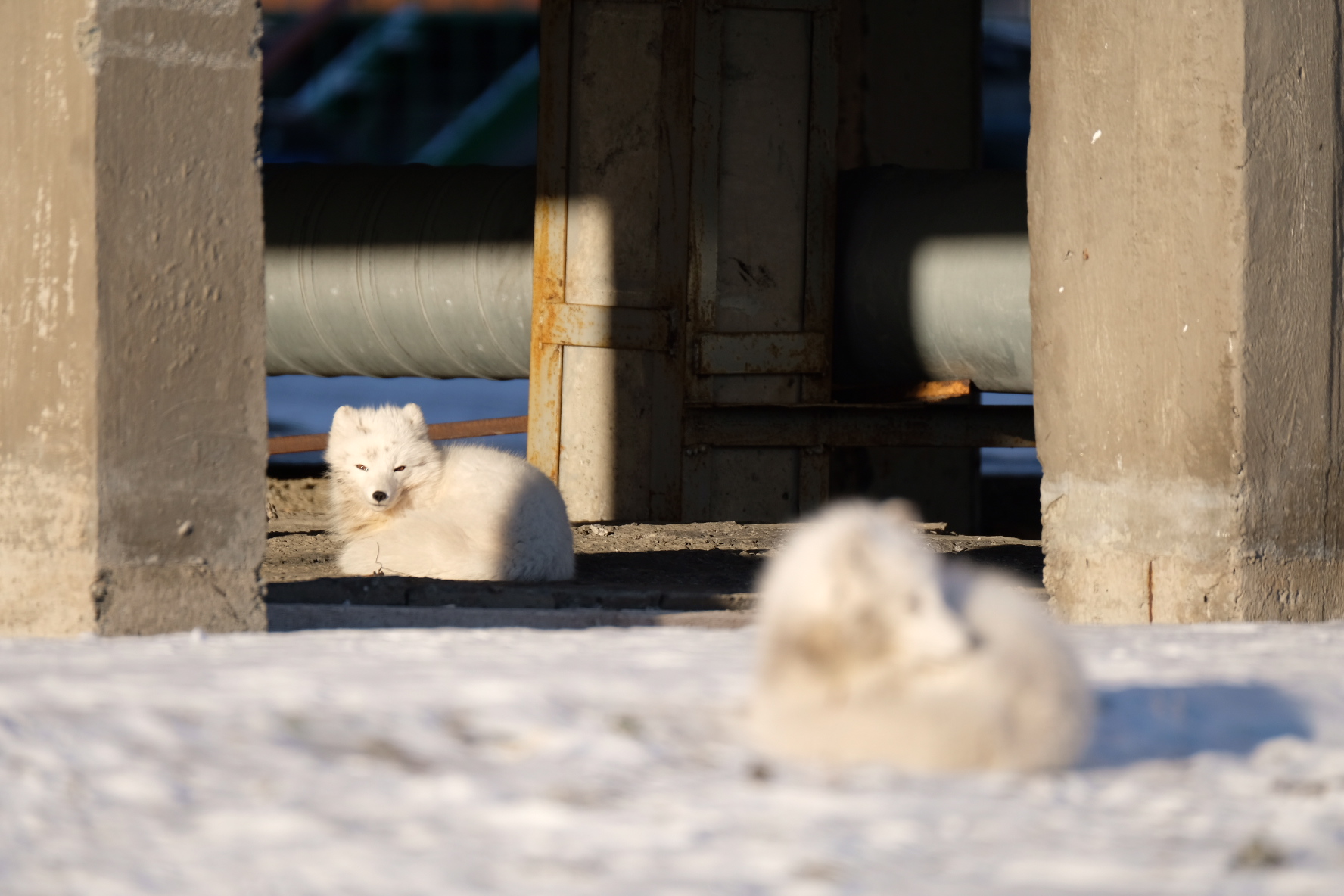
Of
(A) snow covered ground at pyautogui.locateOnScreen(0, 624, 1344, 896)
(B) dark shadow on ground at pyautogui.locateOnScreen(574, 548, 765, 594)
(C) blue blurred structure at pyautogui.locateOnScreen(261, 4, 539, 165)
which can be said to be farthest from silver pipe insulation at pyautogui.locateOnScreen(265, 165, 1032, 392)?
(C) blue blurred structure at pyautogui.locateOnScreen(261, 4, 539, 165)

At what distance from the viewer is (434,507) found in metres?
6.73

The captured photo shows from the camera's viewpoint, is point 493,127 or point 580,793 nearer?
point 580,793

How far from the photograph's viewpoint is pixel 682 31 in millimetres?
8891

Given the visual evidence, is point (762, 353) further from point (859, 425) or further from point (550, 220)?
point (550, 220)

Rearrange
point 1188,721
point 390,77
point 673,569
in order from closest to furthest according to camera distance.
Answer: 1. point 1188,721
2. point 673,569
3. point 390,77

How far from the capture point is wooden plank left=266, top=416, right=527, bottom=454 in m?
10.5

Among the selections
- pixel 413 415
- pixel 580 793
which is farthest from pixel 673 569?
pixel 580 793

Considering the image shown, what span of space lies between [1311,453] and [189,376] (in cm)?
374

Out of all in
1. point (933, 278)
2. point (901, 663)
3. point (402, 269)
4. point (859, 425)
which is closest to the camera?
point (901, 663)

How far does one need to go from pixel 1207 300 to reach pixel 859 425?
440 cm

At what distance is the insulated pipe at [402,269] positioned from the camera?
9.71 metres

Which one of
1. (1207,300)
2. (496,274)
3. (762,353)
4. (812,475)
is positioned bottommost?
(812,475)

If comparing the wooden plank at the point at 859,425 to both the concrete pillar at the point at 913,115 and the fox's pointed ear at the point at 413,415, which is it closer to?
the concrete pillar at the point at 913,115

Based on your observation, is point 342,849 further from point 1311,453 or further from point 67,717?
point 1311,453
